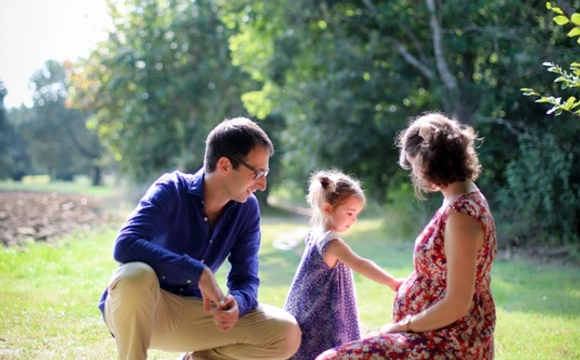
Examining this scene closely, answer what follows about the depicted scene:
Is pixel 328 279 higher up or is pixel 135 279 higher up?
pixel 135 279

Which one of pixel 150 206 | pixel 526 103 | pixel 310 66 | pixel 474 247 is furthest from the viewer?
pixel 310 66

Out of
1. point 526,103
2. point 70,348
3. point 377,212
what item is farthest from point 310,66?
point 70,348

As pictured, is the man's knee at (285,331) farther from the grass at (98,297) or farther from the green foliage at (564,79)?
the green foliage at (564,79)

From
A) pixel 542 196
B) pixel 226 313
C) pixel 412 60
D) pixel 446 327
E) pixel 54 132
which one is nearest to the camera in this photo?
pixel 446 327

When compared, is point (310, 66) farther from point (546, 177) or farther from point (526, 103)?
point (546, 177)

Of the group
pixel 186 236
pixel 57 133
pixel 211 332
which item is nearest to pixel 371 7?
pixel 186 236

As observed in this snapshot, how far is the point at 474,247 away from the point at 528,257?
21.9 ft

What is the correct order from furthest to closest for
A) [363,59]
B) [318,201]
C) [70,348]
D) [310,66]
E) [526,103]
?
[310,66] → [363,59] → [526,103] → [70,348] → [318,201]

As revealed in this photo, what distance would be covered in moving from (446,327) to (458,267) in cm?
28

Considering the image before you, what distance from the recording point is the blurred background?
8.58m

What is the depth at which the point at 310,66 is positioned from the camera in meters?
12.7

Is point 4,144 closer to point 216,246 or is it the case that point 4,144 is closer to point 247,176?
point 216,246

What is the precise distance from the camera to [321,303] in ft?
12.2

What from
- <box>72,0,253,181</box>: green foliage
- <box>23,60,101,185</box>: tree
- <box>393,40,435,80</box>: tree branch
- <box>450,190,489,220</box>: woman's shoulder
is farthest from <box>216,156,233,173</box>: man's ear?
<box>72,0,253,181</box>: green foliage
